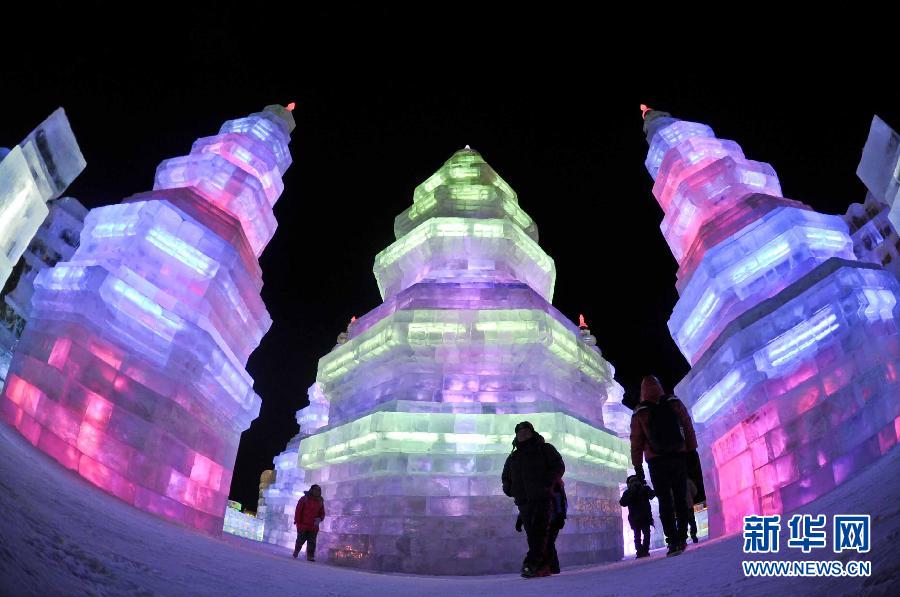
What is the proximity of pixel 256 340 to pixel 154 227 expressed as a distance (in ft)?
13.5

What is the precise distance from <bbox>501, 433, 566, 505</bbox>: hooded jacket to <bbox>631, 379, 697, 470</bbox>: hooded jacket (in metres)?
0.91

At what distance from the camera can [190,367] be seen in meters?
11.2

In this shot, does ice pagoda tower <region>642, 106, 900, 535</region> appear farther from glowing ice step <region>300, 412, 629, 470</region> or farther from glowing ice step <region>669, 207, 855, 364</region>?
glowing ice step <region>300, 412, 629, 470</region>

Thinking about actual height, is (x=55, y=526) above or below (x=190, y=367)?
below

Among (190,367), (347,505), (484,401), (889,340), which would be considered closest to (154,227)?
(190,367)

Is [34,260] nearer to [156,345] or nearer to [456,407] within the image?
[156,345]

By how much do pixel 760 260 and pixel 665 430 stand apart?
818cm

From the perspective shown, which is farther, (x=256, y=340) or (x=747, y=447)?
(x=256, y=340)

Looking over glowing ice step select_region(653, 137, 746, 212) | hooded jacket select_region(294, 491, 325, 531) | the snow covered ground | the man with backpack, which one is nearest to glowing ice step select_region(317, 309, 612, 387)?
hooded jacket select_region(294, 491, 325, 531)

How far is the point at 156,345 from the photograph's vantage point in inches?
425

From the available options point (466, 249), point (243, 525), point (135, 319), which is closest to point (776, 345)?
point (466, 249)

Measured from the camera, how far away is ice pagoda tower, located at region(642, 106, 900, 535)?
868cm

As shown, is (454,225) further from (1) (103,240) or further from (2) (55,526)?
(2) (55,526)

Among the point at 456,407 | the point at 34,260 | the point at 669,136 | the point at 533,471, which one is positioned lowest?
the point at 533,471
